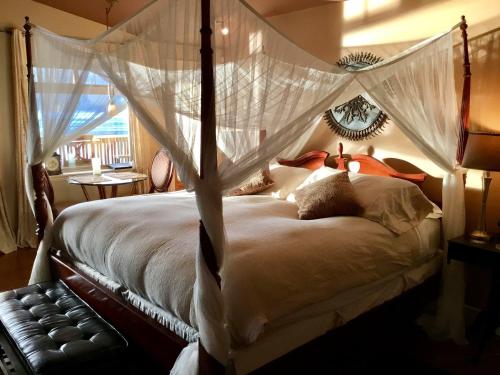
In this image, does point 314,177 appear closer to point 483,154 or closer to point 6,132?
point 483,154

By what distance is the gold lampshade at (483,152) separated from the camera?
2393mm

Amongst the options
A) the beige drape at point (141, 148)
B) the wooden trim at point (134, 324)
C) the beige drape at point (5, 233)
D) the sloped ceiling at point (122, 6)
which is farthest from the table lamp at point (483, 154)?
the beige drape at point (5, 233)

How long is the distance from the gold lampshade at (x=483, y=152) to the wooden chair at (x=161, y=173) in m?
3.09

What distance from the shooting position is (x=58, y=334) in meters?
2.06

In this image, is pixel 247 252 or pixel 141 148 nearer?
pixel 247 252

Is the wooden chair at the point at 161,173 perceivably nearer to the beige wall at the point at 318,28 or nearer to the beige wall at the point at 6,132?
the beige wall at the point at 6,132

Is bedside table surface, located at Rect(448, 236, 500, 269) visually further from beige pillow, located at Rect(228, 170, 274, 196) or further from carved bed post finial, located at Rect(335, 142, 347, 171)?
beige pillow, located at Rect(228, 170, 274, 196)

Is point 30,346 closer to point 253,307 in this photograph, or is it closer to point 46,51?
point 253,307

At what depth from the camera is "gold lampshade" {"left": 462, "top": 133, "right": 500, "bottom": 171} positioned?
2393 millimetres

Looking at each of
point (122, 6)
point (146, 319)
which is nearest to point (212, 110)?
point (146, 319)

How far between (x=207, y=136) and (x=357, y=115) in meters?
2.37

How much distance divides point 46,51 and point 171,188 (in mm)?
2544

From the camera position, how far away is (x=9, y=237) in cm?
447

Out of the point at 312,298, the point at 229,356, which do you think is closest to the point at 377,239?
the point at 312,298
